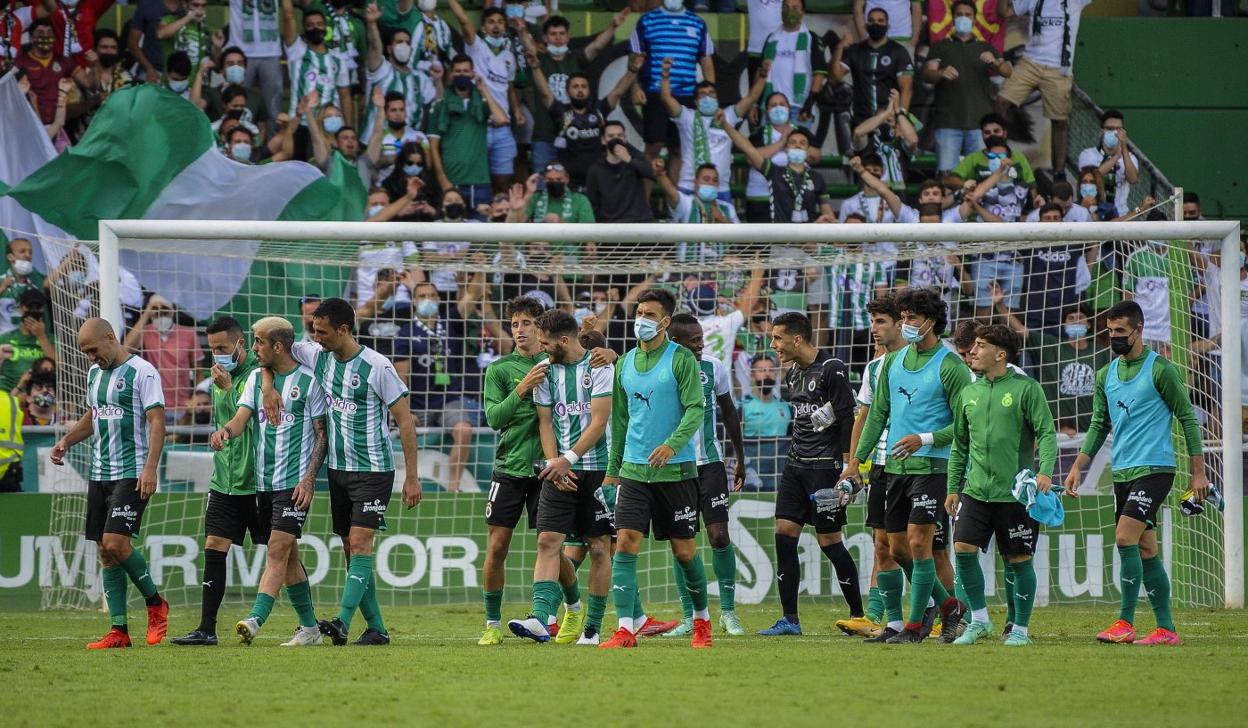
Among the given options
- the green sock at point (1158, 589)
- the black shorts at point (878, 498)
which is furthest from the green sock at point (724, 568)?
the green sock at point (1158, 589)

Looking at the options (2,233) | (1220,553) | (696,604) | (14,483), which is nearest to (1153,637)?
(696,604)

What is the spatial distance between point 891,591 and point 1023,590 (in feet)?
2.82

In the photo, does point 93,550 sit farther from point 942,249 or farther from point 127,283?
point 942,249

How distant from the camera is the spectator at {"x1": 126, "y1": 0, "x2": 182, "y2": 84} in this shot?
18.3m

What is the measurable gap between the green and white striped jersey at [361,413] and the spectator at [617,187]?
26.9 feet

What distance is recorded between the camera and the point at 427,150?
18.2 m

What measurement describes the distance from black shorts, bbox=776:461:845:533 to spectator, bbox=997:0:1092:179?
33.5 ft

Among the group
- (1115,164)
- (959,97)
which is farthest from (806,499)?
(959,97)

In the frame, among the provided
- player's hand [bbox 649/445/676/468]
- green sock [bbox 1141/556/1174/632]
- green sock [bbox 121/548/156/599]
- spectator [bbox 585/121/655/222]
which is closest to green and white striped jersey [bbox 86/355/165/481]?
green sock [bbox 121/548/156/599]

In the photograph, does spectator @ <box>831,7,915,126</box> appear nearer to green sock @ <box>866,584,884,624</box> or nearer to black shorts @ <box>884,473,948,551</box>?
green sock @ <box>866,584,884,624</box>

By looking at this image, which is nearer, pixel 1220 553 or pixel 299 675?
pixel 299 675

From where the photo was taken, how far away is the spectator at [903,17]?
807 inches

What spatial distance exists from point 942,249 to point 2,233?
31.1ft

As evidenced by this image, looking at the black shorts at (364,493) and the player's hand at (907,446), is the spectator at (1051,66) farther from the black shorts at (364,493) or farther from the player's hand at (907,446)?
the black shorts at (364,493)
